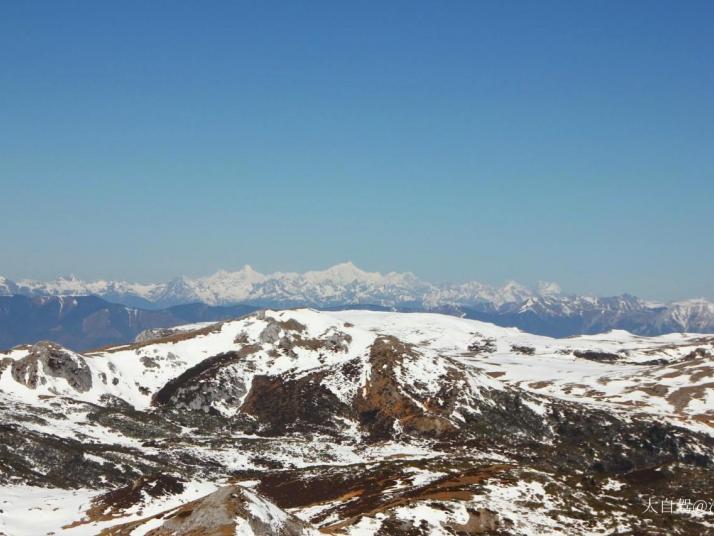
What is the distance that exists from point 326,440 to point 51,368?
60.1 meters

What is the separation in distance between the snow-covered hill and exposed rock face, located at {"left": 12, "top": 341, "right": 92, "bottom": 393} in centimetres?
40

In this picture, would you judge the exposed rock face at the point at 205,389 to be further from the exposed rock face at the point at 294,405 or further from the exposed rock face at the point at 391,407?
the exposed rock face at the point at 391,407

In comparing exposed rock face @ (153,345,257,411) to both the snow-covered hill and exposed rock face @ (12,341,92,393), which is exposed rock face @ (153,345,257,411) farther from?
exposed rock face @ (12,341,92,393)

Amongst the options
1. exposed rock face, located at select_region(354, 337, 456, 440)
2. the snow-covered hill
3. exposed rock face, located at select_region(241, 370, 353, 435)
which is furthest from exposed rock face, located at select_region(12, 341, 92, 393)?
exposed rock face, located at select_region(354, 337, 456, 440)

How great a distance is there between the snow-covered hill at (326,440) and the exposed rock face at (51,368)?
1.30 ft

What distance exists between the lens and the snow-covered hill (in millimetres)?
54906

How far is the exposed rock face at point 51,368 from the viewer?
13312cm

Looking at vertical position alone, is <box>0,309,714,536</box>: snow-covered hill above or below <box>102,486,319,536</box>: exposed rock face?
below

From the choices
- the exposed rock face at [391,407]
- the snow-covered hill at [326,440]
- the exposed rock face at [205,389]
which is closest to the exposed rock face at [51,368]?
the snow-covered hill at [326,440]

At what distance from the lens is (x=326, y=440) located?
121375 mm

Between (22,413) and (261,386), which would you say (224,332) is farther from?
(22,413)

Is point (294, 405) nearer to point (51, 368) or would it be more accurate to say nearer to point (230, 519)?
point (51, 368)

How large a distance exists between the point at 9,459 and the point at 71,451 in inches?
314

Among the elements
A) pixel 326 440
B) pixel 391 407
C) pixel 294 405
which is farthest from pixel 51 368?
pixel 391 407
